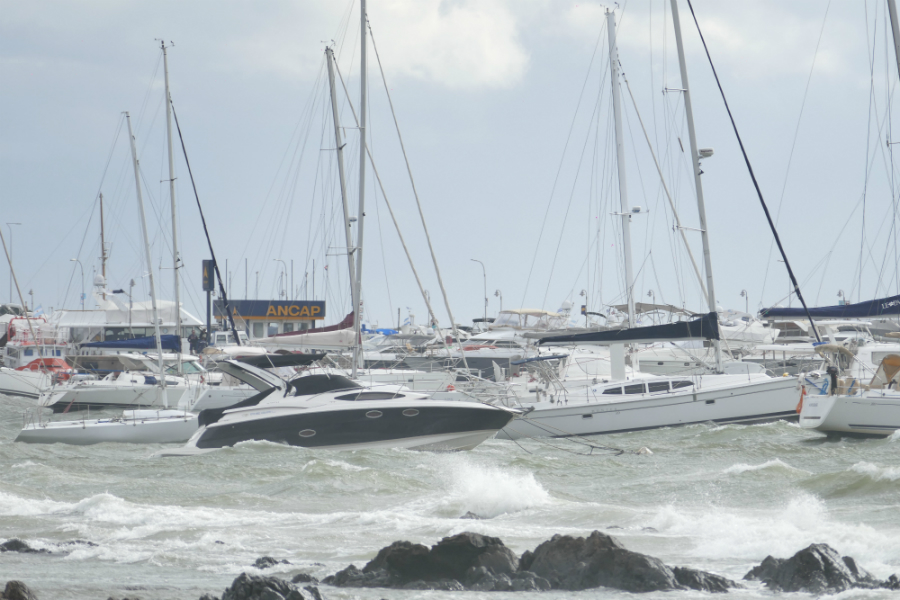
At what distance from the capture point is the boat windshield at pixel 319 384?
66.7 ft

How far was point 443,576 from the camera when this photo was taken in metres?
9.00

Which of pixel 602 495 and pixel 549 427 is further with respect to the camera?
pixel 549 427

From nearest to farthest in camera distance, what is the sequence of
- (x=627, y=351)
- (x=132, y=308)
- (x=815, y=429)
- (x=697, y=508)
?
(x=697, y=508) → (x=815, y=429) → (x=627, y=351) → (x=132, y=308)

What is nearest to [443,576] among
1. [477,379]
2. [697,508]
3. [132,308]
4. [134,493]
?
[697,508]

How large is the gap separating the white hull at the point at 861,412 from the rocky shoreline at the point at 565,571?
13800 mm

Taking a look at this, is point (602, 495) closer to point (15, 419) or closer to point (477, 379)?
point (477, 379)

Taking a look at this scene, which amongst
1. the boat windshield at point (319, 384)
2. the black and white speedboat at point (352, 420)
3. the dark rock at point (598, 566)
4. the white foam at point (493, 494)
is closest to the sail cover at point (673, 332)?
the black and white speedboat at point (352, 420)

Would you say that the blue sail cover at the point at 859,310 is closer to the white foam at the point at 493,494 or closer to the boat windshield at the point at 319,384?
the boat windshield at the point at 319,384

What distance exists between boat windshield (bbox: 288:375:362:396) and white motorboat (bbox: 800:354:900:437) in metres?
10.6

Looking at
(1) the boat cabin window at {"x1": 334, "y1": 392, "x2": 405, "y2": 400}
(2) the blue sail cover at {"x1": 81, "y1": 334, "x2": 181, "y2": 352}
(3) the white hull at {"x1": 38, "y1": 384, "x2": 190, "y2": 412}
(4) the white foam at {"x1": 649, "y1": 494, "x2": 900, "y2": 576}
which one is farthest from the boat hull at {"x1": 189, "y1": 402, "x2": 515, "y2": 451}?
(2) the blue sail cover at {"x1": 81, "y1": 334, "x2": 181, "y2": 352}

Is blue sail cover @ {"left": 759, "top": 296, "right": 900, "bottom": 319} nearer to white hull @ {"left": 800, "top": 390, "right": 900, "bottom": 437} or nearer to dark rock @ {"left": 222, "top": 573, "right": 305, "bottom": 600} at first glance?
white hull @ {"left": 800, "top": 390, "right": 900, "bottom": 437}

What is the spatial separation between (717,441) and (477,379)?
592 centimetres

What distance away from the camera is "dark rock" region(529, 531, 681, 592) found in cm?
858

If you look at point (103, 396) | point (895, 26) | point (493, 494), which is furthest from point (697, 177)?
point (103, 396)
